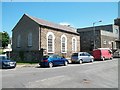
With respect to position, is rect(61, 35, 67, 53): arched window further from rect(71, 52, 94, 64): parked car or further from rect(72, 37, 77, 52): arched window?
rect(71, 52, 94, 64): parked car

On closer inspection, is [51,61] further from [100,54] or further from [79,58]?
[100,54]

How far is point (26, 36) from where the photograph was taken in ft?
121

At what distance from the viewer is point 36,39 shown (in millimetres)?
34500

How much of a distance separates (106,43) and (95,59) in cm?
1841

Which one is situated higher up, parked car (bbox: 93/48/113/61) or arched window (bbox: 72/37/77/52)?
arched window (bbox: 72/37/77/52)

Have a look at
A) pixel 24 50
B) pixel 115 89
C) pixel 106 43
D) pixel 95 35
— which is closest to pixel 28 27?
pixel 24 50

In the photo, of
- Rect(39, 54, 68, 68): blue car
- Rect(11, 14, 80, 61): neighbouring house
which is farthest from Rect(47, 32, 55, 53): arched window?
Rect(39, 54, 68, 68): blue car

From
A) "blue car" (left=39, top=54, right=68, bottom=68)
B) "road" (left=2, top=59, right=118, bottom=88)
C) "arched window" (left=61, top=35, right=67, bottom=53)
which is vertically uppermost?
"arched window" (left=61, top=35, right=67, bottom=53)

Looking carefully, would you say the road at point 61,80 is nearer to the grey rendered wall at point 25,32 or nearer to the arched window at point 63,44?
the grey rendered wall at point 25,32

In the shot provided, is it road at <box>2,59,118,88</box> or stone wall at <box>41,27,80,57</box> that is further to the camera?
stone wall at <box>41,27,80,57</box>

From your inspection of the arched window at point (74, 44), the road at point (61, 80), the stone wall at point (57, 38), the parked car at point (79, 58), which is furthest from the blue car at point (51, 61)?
the arched window at point (74, 44)

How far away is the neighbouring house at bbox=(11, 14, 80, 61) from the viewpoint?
34250 millimetres

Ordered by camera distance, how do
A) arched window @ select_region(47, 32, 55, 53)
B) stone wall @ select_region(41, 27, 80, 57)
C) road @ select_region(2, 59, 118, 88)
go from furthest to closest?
1. arched window @ select_region(47, 32, 55, 53)
2. stone wall @ select_region(41, 27, 80, 57)
3. road @ select_region(2, 59, 118, 88)

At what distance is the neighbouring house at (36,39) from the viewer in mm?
34250
